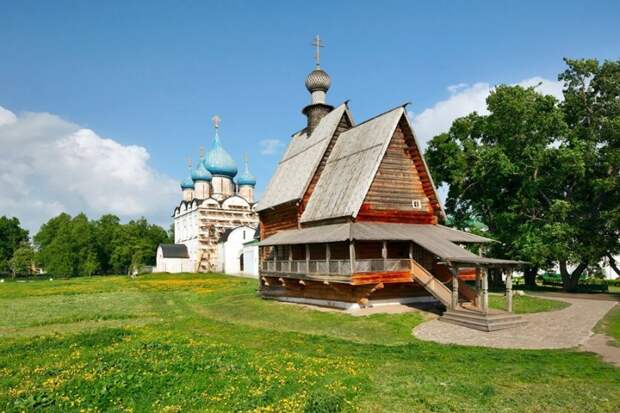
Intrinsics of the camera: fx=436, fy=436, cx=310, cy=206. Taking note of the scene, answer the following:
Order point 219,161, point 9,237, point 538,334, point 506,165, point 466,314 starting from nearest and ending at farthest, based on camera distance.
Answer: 1. point 538,334
2. point 466,314
3. point 506,165
4. point 219,161
5. point 9,237

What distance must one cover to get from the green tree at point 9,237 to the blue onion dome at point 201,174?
49.2 meters

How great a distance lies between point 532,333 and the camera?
1520 cm

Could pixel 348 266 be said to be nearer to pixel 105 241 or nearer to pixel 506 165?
pixel 506 165

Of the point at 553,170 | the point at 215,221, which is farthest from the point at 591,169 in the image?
the point at 215,221

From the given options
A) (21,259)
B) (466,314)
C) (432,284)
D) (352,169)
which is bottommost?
(466,314)

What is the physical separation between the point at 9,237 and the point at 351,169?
329 feet

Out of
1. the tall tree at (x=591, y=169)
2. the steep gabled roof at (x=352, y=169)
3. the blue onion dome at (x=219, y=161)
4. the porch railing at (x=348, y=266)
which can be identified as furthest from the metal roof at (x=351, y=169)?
the blue onion dome at (x=219, y=161)

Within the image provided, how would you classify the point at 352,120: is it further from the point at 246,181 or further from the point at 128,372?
the point at 246,181

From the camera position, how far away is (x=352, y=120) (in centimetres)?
2841

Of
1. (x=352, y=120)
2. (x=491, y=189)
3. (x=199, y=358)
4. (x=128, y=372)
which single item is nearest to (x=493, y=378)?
(x=199, y=358)

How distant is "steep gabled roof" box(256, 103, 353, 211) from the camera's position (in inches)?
1036

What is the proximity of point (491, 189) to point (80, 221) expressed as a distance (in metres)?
79.4

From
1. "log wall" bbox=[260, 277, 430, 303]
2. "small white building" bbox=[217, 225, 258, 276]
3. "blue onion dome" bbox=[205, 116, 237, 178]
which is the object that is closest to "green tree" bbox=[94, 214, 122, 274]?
"blue onion dome" bbox=[205, 116, 237, 178]

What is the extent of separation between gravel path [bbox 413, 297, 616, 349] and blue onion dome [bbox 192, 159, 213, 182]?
61.3 m
